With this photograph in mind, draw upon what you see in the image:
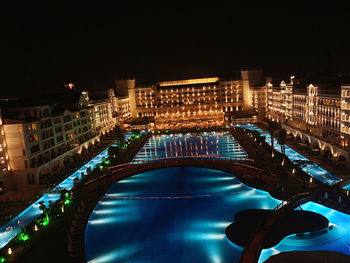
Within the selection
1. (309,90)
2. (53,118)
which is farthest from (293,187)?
(53,118)

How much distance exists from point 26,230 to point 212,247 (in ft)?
60.4

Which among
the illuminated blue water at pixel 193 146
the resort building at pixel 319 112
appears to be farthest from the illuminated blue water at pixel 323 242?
the illuminated blue water at pixel 193 146

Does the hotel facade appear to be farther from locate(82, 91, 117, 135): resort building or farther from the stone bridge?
the stone bridge

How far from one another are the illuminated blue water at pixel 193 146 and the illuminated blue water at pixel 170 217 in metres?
12.4

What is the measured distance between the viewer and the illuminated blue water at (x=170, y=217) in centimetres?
2633

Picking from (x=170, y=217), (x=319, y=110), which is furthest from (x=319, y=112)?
(x=170, y=217)

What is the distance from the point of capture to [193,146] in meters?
67.1

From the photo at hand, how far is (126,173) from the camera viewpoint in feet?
154

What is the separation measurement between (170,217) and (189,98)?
275 feet

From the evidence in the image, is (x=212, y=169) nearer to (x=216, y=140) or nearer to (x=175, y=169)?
(x=175, y=169)

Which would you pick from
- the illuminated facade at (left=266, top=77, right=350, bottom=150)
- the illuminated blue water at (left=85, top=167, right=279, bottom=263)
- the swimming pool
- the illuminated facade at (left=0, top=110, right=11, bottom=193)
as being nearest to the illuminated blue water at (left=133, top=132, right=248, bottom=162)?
the illuminated blue water at (left=85, top=167, right=279, bottom=263)

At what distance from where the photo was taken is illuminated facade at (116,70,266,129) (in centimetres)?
11044

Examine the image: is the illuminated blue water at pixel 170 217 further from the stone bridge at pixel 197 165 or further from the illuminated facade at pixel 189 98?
the illuminated facade at pixel 189 98

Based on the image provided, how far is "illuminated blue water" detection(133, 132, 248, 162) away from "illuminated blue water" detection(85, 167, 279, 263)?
12.4m
